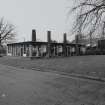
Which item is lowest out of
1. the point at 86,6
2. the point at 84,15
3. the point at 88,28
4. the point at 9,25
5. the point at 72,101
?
the point at 72,101

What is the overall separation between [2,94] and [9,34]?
51.7 metres

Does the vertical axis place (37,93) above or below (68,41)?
below

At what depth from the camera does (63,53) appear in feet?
121

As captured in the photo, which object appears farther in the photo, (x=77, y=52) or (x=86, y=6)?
(x=77, y=52)

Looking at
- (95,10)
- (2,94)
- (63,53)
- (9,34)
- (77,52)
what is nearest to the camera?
(2,94)

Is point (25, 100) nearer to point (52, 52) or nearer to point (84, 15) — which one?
point (84, 15)

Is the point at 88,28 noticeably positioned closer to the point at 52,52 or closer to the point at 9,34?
the point at 52,52

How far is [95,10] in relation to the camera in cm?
1053

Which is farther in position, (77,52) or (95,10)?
(77,52)

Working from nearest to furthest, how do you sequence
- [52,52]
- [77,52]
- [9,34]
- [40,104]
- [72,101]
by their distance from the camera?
[40,104] → [72,101] → [52,52] → [77,52] → [9,34]

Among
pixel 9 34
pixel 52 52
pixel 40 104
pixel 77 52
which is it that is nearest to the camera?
pixel 40 104

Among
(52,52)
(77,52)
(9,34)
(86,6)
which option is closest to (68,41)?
(77,52)

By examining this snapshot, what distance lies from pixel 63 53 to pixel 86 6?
84.9ft

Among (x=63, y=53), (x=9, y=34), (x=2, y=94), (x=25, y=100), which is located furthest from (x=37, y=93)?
(x=9, y=34)
